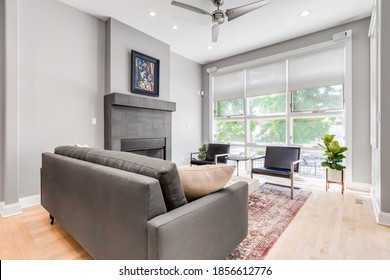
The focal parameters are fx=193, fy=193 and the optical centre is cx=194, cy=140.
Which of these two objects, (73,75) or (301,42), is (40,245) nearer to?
(73,75)

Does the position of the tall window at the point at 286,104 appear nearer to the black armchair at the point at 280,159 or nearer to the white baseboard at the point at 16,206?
the black armchair at the point at 280,159

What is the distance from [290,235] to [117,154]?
1800mm

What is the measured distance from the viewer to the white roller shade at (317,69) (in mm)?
3502

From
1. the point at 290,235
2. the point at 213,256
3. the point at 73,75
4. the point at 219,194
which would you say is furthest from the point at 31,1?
the point at 290,235

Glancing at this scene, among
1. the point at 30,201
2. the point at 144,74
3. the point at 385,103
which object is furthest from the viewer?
the point at 144,74

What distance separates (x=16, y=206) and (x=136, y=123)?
2032 millimetres

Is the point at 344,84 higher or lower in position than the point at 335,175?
higher

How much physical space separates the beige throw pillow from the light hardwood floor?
85 centimetres

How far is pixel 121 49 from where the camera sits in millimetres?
3430

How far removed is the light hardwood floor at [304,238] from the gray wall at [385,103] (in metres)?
0.37

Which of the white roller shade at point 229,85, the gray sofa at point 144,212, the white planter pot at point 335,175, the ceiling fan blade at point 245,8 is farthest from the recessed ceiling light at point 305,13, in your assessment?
the gray sofa at point 144,212

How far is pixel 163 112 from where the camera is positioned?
4191mm

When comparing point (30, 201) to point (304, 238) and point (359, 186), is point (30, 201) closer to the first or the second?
point (304, 238)

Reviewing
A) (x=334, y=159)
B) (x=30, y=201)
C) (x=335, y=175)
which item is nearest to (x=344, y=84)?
(x=334, y=159)
